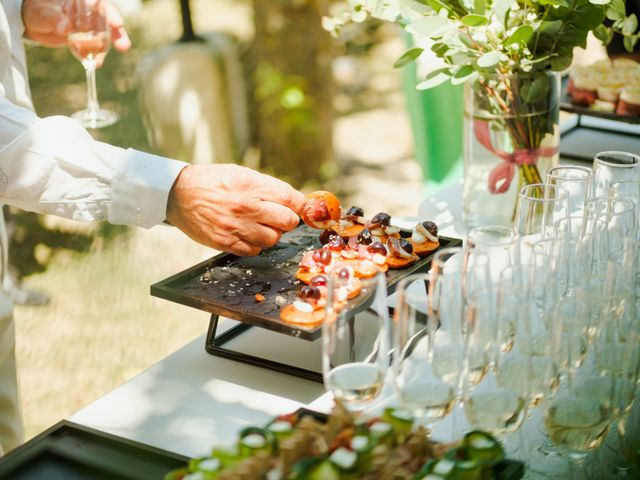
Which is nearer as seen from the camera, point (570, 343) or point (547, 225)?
point (570, 343)

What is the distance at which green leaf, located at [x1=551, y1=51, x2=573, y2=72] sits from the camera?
6.68ft

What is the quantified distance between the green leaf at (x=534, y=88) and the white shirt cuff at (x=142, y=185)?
2.43 ft

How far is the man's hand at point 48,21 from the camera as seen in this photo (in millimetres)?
2377

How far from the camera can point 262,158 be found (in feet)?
17.9

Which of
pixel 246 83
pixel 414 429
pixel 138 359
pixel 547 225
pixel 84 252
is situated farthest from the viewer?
pixel 246 83

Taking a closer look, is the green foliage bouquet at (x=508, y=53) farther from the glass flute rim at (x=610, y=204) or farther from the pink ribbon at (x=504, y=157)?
the glass flute rim at (x=610, y=204)

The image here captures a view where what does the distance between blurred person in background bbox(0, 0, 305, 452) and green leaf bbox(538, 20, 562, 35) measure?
597 millimetres

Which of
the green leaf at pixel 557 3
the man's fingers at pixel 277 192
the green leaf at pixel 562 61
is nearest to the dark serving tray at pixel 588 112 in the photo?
the green leaf at pixel 562 61

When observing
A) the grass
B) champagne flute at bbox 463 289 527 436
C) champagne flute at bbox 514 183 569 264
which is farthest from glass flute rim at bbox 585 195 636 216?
the grass

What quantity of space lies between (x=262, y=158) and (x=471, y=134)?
3.33 m

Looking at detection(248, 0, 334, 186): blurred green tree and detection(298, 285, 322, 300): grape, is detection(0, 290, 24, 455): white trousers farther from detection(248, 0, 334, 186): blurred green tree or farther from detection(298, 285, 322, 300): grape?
detection(248, 0, 334, 186): blurred green tree

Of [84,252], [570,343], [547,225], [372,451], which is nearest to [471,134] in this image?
[547,225]

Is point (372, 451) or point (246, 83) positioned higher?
point (372, 451)

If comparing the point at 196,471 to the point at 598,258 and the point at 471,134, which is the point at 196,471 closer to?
the point at 598,258
